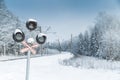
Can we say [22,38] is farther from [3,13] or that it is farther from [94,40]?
[94,40]

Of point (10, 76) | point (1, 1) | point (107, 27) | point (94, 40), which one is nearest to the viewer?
point (10, 76)

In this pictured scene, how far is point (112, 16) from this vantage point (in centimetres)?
6938

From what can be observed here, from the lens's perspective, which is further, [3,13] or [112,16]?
[112,16]

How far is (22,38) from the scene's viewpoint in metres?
9.76

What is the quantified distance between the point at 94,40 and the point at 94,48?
2378 mm

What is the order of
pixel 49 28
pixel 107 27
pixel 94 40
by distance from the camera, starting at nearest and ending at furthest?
pixel 107 27 < pixel 49 28 < pixel 94 40

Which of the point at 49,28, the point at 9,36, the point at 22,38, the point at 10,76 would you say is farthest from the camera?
the point at 49,28

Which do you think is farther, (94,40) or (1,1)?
(94,40)

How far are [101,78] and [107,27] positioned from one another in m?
51.2

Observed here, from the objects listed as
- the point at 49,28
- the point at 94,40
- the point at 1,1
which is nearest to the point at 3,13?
the point at 1,1

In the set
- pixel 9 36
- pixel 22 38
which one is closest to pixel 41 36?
pixel 22 38

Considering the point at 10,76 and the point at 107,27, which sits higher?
the point at 107,27

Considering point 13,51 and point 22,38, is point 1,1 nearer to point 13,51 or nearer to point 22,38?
point 13,51

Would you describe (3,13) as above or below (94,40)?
above
